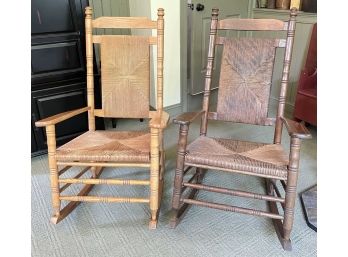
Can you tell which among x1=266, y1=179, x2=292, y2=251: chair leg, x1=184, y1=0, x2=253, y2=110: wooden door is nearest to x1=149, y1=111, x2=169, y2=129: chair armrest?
x1=266, y1=179, x2=292, y2=251: chair leg

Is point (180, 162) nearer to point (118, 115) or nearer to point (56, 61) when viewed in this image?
point (118, 115)

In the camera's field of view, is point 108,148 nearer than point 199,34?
Yes

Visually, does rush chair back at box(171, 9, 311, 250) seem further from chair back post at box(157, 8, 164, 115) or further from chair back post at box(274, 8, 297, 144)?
chair back post at box(157, 8, 164, 115)

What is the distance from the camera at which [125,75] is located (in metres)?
1.77

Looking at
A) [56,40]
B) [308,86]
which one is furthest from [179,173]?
[308,86]

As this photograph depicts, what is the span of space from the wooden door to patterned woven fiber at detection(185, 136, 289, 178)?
149 cm

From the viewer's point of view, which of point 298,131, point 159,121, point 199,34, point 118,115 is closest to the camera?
point 298,131

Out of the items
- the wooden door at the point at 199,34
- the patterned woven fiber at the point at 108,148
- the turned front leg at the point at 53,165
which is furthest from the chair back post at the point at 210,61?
the wooden door at the point at 199,34

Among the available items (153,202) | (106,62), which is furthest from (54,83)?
(153,202)

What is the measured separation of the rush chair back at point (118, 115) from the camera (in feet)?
4.88

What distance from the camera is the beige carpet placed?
144 centimetres

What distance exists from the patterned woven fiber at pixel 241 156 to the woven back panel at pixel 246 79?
0.63ft

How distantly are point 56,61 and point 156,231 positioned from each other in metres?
1.35
